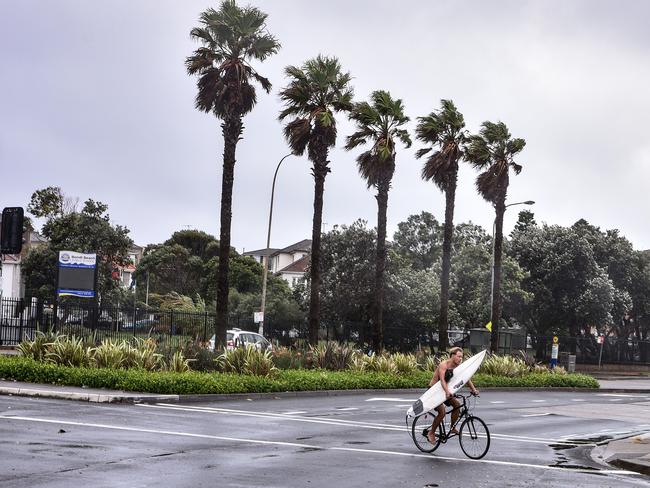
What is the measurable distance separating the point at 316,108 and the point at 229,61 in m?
6.20

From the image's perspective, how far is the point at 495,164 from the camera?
48.2 meters

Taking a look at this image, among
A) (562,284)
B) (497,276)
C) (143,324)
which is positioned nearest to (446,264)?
(497,276)

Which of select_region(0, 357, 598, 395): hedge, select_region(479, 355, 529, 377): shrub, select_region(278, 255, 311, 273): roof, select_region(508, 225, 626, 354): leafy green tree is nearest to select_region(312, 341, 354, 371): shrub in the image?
select_region(0, 357, 598, 395): hedge

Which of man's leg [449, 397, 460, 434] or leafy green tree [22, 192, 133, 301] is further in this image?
leafy green tree [22, 192, 133, 301]

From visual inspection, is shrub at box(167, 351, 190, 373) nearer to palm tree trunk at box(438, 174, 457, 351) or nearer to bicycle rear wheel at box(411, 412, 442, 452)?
bicycle rear wheel at box(411, 412, 442, 452)

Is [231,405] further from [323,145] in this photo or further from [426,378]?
[323,145]

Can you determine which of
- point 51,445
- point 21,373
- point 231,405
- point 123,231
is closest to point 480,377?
point 231,405

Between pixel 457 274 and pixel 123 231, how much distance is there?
27471 millimetres

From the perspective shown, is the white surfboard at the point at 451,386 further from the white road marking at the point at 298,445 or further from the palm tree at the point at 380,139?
the palm tree at the point at 380,139

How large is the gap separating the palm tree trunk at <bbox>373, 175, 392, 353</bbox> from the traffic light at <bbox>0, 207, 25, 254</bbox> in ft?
68.6

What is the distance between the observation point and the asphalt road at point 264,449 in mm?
10727

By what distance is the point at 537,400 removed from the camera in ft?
104

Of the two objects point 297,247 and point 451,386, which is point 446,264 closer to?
point 451,386

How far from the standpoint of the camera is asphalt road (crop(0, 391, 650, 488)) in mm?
10727
